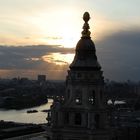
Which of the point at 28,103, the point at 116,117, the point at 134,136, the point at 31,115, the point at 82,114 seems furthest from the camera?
the point at 28,103

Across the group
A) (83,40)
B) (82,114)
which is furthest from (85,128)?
(83,40)

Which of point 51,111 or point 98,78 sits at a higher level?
point 98,78

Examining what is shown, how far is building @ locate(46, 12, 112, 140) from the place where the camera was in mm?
11195

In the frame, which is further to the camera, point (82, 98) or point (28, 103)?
point (28, 103)

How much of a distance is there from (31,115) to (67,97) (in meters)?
82.3

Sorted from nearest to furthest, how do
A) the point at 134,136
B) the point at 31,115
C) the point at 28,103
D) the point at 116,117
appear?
the point at 116,117 < the point at 134,136 < the point at 31,115 < the point at 28,103

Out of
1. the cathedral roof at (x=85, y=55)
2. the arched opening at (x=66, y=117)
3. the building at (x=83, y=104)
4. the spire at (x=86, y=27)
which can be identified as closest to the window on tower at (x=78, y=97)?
the building at (x=83, y=104)

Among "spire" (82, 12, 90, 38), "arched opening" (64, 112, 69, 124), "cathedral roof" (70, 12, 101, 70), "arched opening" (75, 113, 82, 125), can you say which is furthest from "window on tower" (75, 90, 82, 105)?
"spire" (82, 12, 90, 38)

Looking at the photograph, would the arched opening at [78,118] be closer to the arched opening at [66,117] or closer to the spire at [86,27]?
the arched opening at [66,117]

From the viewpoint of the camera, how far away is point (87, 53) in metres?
11.5

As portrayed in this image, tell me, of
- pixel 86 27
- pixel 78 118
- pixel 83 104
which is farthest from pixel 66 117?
pixel 86 27

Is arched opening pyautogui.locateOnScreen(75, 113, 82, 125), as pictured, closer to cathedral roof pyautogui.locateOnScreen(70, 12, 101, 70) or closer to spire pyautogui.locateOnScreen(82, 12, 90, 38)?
cathedral roof pyautogui.locateOnScreen(70, 12, 101, 70)

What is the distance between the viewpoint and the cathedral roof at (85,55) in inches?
448

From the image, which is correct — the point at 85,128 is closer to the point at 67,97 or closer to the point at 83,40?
the point at 67,97
